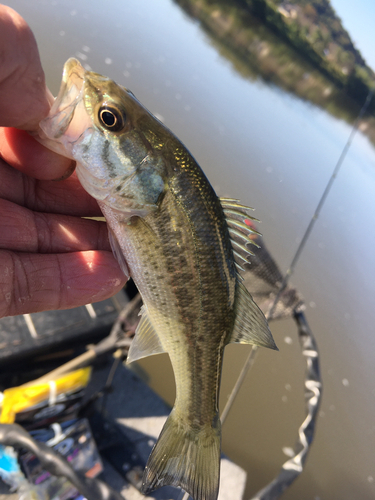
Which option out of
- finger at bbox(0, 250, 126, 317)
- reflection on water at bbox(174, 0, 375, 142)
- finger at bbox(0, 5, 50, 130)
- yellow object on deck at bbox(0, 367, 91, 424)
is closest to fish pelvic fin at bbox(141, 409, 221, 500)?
finger at bbox(0, 250, 126, 317)

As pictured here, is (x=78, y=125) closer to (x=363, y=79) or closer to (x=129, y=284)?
(x=129, y=284)

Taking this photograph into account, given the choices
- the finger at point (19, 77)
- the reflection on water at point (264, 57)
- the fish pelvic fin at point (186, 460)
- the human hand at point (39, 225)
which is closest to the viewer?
the finger at point (19, 77)

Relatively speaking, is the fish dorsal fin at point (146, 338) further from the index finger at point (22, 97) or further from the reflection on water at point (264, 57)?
the reflection on water at point (264, 57)

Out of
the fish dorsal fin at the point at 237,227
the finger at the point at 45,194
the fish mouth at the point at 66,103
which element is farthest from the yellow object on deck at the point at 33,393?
the fish mouth at the point at 66,103

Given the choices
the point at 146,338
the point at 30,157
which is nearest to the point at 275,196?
the point at 146,338

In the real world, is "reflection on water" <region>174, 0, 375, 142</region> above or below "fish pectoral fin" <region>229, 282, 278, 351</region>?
above

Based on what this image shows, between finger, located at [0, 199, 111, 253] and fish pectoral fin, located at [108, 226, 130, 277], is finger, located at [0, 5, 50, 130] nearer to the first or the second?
finger, located at [0, 199, 111, 253]
